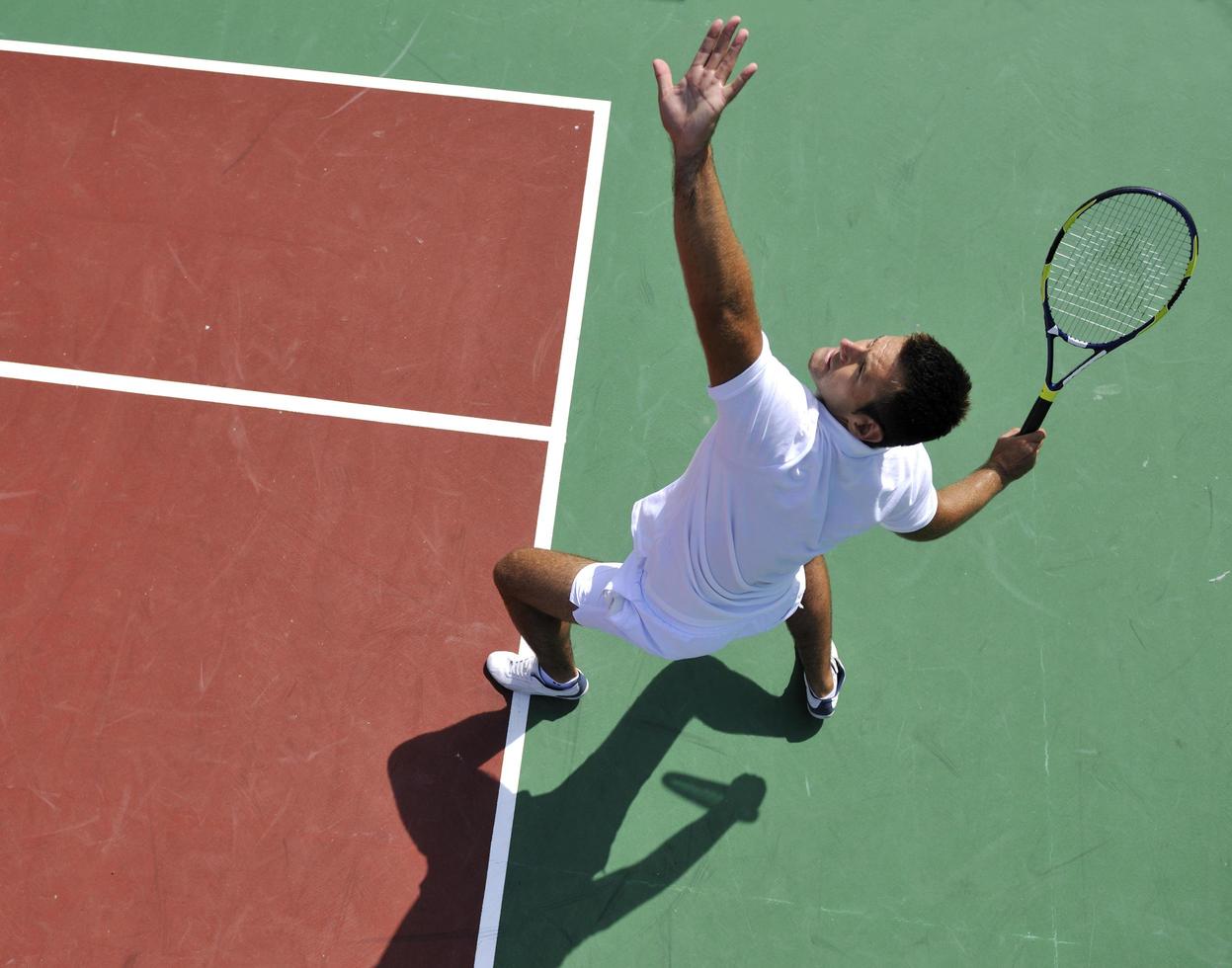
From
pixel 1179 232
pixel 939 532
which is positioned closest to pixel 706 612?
pixel 939 532

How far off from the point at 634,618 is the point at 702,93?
62.7 inches

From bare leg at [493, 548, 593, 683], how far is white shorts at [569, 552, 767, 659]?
9cm

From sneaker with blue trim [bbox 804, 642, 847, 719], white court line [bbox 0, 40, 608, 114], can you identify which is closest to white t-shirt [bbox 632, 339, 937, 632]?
sneaker with blue trim [bbox 804, 642, 847, 719]

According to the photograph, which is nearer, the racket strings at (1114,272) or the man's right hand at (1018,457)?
the man's right hand at (1018,457)

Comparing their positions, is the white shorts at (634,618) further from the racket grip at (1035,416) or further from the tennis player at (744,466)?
the racket grip at (1035,416)

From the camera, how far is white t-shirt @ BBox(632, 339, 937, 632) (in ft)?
8.33

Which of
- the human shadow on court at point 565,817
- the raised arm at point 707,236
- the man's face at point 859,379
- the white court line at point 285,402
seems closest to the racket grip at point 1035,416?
the man's face at point 859,379

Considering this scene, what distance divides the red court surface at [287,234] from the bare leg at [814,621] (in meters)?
1.57

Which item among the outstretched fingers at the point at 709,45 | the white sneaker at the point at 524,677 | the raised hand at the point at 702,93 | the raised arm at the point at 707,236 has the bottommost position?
the white sneaker at the point at 524,677

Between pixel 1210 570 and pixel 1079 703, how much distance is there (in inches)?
35.0

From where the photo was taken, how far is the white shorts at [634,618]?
10.6 ft

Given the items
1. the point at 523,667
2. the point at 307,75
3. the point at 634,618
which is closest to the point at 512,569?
the point at 634,618

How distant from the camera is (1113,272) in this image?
4.47 meters

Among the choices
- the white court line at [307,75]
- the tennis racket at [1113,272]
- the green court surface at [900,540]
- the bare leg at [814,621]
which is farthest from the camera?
the white court line at [307,75]
